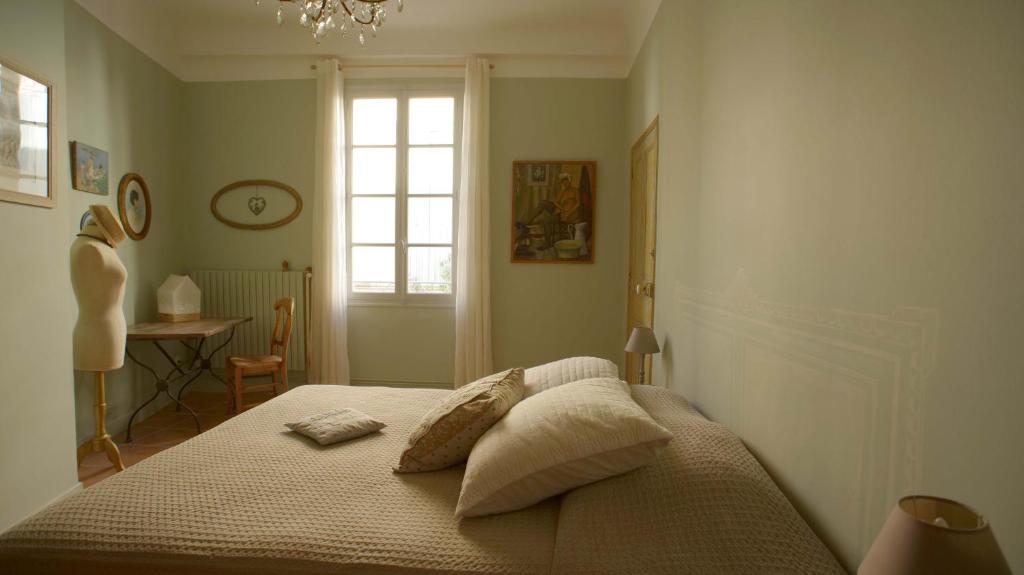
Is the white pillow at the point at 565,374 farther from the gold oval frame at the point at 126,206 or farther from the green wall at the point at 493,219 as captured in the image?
the gold oval frame at the point at 126,206

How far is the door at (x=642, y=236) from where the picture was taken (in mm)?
3162

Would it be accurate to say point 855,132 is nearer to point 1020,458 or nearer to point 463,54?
Answer: point 1020,458

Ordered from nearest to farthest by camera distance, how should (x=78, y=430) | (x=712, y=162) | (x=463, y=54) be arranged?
(x=712, y=162) < (x=78, y=430) < (x=463, y=54)

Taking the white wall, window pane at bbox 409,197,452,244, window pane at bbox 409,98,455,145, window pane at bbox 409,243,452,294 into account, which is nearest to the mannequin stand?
window pane at bbox 409,243,452,294

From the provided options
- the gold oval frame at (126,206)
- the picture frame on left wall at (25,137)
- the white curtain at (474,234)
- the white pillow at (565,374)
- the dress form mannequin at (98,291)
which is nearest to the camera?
the white pillow at (565,374)

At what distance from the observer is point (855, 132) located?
1063mm

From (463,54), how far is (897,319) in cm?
392

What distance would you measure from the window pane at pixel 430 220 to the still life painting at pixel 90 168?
2.11 m

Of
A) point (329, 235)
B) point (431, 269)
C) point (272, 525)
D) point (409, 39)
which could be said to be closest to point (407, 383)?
point (431, 269)

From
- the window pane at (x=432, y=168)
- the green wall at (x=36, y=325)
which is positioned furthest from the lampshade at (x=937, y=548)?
the window pane at (x=432, y=168)

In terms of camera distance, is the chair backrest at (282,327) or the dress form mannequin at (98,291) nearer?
the dress form mannequin at (98,291)

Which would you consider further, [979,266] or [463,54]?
[463,54]

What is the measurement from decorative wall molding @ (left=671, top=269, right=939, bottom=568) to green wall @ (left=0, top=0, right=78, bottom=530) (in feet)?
9.80

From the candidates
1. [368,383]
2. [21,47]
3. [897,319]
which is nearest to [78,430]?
[368,383]
